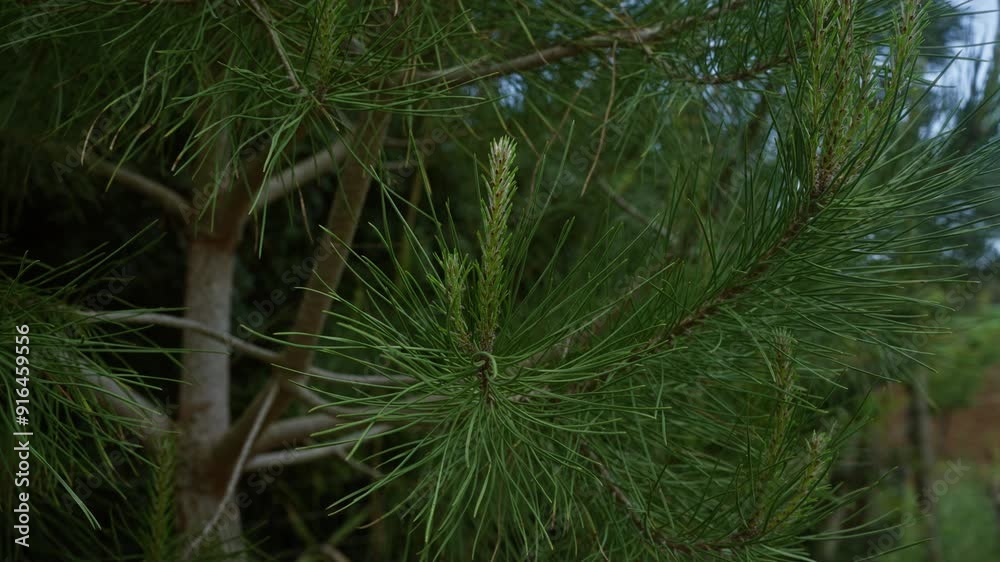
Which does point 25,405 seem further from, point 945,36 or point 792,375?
point 945,36

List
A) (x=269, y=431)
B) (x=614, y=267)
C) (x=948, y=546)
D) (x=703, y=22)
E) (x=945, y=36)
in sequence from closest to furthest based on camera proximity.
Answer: (x=614, y=267) → (x=703, y=22) → (x=269, y=431) → (x=945, y=36) → (x=948, y=546)

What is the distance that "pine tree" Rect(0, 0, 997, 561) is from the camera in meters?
0.41

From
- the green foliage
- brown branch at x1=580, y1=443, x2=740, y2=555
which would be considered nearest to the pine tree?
brown branch at x1=580, y1=443, x2=740, y2=555

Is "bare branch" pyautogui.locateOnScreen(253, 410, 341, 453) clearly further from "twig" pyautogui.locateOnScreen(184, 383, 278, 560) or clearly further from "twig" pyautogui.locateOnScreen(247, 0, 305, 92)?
"twig" pyautogui.locateOnScreen(247, 0, 305, 92)

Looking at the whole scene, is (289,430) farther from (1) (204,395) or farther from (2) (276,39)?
(2) (276,39)

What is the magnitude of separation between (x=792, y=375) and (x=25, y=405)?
46cm

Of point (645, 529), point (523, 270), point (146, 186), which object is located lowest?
point (645, 529)

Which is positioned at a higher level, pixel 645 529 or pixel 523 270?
pixel 523 270

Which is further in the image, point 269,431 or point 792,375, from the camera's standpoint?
point 269,431

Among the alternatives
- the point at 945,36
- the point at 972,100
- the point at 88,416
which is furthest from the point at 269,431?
the point at 945,36

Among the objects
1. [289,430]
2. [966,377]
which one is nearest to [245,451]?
[289,430]

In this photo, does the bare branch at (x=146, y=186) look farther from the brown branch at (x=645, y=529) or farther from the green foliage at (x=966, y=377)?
the green foliage at (x=966, y=377)

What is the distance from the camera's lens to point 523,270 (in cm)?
46

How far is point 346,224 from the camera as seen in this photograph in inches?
24.5
